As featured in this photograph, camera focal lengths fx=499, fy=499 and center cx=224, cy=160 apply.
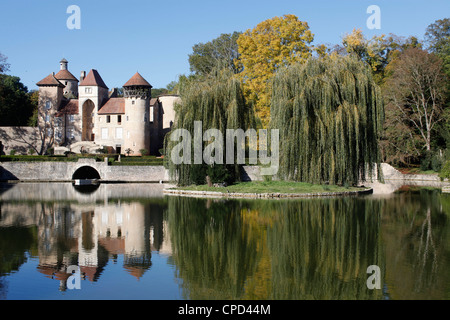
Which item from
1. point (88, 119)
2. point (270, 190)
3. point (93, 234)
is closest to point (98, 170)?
point (88, 119)

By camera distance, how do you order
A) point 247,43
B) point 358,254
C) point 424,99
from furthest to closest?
point 424,99, point 247,43, point 358,254

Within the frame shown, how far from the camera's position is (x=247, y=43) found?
97.1 ft

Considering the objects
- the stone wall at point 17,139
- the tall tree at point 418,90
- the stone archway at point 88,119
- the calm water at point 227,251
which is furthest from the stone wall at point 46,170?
the tall tree at point 418,90

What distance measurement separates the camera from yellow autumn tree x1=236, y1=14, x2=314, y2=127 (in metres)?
28.5

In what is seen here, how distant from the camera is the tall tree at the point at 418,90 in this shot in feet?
114

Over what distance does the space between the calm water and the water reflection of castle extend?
0.03 metres

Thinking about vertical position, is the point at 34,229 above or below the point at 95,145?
below

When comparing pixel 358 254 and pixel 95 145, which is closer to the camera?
pixel 358 254

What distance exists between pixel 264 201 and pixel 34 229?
940cm

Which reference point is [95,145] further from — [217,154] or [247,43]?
[217,154]

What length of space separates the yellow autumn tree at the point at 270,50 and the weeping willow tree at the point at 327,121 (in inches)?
256
